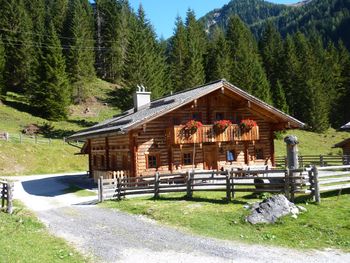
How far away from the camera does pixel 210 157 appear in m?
29.7

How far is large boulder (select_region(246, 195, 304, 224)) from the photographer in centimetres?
1391

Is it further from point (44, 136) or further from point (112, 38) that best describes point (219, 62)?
point (44, 136)

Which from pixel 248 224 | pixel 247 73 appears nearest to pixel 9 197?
pixel 248 224

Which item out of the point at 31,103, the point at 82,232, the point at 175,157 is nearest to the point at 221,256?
the point at 82,232

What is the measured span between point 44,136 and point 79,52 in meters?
20.9

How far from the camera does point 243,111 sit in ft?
103

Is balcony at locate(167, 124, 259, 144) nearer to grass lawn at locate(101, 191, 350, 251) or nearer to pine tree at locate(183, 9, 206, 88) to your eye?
grass lawn at locate(101, 191, 350, 251)

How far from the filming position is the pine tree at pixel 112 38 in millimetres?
79500

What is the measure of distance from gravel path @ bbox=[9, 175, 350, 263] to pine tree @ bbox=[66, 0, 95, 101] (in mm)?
47046

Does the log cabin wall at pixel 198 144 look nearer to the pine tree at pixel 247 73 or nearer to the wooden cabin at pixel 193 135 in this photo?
the wooden cabin at pixel 193 135

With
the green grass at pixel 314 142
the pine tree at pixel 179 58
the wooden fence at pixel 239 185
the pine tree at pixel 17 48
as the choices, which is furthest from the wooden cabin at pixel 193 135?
the pine tree at pixel 17 48

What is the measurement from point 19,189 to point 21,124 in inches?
1028

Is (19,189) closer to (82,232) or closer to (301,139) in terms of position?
(82,232)

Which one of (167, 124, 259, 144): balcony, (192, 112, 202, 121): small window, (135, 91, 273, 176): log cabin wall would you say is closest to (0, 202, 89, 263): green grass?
(135, 91, 273, 176): log cabin wall
